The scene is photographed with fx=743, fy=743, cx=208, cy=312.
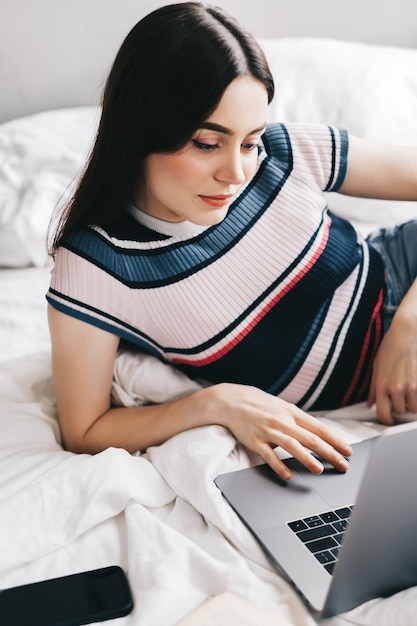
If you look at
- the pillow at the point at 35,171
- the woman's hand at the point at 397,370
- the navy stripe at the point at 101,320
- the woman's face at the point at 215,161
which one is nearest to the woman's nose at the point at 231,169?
the woman's face at the point at 215,161

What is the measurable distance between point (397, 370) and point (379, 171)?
32 cm

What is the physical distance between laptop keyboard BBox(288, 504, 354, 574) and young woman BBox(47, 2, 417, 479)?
0.25 feet

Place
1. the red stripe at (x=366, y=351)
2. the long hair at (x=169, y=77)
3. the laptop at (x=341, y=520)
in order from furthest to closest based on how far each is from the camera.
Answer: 1. the red stripe at (x=366, y=351)
2. the long hair at (x=169, y=77)
3. the laptop at (x=341, y=520)

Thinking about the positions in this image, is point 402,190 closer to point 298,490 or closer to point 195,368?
point 195,368

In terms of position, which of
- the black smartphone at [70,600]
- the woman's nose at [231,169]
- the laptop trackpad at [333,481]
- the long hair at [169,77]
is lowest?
the black smartphone at [70,600]

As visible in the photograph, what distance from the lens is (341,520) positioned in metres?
0.85

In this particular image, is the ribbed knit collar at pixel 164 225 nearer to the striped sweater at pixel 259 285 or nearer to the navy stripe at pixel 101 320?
the striped sweater at pixel 259 285

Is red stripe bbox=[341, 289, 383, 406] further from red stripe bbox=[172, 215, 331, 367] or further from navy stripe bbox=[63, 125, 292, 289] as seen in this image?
navy stripe bbox=[63, 125, 292, 289]

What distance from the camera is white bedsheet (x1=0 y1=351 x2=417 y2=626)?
76 cm

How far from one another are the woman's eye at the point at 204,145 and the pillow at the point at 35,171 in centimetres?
63

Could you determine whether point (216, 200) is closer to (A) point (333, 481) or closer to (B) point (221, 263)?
(B) point (221, 263)

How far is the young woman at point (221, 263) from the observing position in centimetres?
90

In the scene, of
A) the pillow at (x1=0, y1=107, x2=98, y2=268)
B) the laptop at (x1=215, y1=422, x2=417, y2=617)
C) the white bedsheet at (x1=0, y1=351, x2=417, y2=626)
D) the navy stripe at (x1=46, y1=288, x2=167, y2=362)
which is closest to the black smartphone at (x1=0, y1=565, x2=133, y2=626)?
the white bedsheet at (x1=0, y1=351, x2=417, y2=626)

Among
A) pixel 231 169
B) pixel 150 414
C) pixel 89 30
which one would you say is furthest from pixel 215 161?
pixel 89 30
